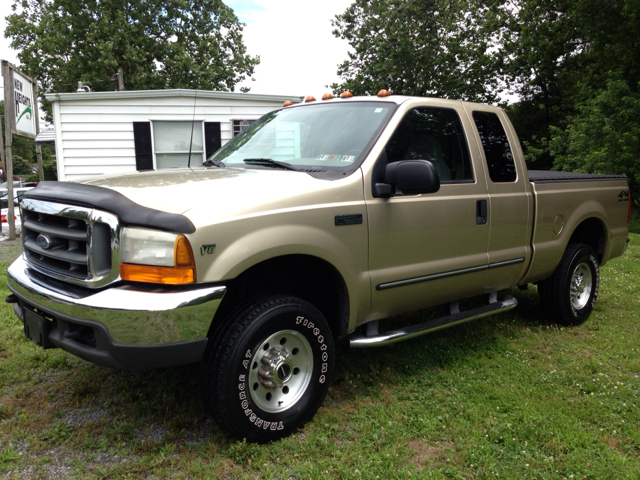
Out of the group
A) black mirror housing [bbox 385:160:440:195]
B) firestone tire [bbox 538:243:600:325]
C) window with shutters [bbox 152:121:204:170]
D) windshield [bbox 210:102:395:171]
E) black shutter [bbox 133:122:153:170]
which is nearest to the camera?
black mirror housing [bbox 385:160:440:195]

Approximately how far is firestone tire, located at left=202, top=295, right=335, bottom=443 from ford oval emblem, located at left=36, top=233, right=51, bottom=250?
3.47 feet

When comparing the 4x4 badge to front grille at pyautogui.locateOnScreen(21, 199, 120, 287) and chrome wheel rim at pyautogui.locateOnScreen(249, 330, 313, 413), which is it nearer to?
front grille at pyautogui.locateOnScreen(21, 199, 120, 287)

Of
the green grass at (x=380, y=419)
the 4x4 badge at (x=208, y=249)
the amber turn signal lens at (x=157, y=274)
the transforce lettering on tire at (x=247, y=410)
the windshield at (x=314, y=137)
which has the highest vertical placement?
the windshield at (x=314, y=137)

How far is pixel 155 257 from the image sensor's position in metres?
2.49

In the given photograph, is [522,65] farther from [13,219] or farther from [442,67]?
[13,219]

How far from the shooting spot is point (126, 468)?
2.67 metres

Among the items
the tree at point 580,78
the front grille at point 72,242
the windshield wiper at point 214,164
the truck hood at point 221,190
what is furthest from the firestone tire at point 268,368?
the tree at point 580,78

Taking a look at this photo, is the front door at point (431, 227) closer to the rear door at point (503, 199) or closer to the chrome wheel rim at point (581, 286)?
the rear door at point (503, 199)

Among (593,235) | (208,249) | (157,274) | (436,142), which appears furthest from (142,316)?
(593,235)

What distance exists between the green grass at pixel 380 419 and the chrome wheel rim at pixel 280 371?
0.23 m

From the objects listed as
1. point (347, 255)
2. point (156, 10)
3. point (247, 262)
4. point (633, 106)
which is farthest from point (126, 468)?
point (156, 10)

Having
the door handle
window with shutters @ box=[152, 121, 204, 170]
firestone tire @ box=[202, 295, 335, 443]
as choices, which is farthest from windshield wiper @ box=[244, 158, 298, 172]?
window with shutters @ box=[152, 121, 204, 170]

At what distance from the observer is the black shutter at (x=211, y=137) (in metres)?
12.2

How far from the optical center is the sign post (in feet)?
33.3
